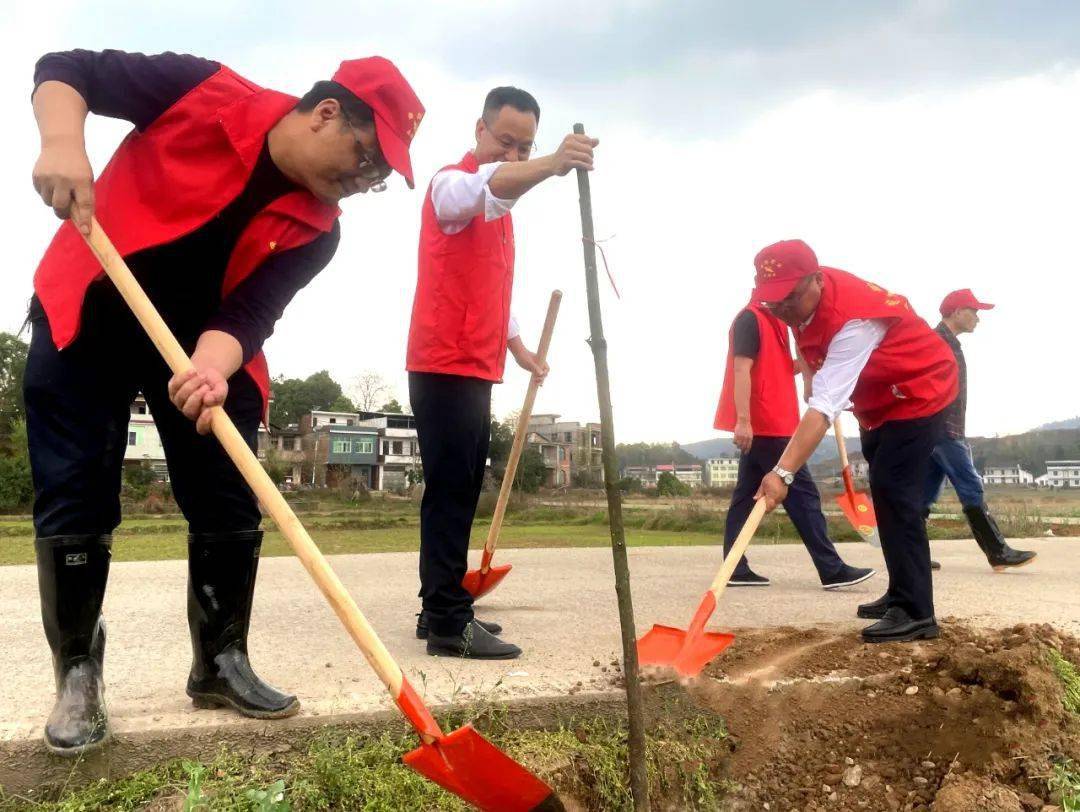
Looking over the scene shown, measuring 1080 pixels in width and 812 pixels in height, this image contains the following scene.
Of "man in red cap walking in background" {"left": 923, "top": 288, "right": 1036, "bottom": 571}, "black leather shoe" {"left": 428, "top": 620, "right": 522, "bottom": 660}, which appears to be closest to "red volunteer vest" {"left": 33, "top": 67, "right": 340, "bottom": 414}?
"black leather shoe" {"left": 428, "top": 620, "right": 522, "bottom": 660}

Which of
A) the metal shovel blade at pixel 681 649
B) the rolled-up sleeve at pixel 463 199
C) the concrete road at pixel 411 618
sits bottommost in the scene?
the concrete road at pixel 411 618

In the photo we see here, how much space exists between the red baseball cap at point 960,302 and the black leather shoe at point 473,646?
179 inches

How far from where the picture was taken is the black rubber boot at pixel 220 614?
2.20 metres

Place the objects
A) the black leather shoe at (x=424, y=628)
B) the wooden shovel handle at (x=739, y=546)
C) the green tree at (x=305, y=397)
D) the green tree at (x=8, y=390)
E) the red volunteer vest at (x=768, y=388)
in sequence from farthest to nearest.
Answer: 1. the green tree at (x=305, y=397)
2. the green tree at (x=8, y=390)
3. the red volunteer vest at (x=768, y=388)
4. the black leather shoe at (x=424, y=628)
5. the wooden shovel handle at (x=739, y=546)

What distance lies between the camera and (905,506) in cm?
328

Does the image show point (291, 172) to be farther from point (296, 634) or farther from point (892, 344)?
point (892, 344)

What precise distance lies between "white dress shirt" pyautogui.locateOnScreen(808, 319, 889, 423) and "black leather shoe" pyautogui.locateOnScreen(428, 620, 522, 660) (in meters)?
1.46

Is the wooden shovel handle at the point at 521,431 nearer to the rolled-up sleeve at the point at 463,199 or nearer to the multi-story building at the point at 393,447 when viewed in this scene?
the rolled-up sleeve at the point at 463,199

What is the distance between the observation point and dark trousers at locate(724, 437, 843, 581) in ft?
15.2

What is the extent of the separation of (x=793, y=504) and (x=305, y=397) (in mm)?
66278

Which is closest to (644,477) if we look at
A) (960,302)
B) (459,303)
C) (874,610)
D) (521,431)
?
(960,302)

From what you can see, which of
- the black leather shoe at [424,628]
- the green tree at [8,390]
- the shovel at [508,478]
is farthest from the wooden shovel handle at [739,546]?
the green tree at [8,390]

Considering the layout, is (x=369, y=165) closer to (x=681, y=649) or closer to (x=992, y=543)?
(x=681, y=649)

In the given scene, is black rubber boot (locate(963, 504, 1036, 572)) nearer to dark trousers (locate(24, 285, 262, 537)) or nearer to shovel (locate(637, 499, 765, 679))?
shovel (locate(637, 499, 765, 679))
